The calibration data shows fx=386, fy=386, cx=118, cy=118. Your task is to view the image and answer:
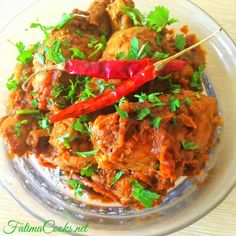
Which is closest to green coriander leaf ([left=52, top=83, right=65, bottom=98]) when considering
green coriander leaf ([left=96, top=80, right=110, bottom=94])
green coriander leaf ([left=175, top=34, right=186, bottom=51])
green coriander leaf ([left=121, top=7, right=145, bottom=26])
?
green coriander leaf ([left=96, top=80, right=110, bottom=94])

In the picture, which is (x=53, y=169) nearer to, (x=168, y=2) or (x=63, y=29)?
(x=63, y=29)

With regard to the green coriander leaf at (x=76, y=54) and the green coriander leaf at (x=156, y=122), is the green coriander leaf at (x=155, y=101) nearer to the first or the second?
the green coriander leaf at (x=156, y=122)

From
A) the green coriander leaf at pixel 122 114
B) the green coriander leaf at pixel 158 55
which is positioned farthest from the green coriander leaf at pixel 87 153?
the green coriander leaf at pixel 158 55

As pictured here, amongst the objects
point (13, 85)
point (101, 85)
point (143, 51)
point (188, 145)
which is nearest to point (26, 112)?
→ point (13, 85)

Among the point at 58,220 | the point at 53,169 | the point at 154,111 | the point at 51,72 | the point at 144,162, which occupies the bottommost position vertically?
the point at 58,220

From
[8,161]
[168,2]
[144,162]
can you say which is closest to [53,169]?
[8,161]
